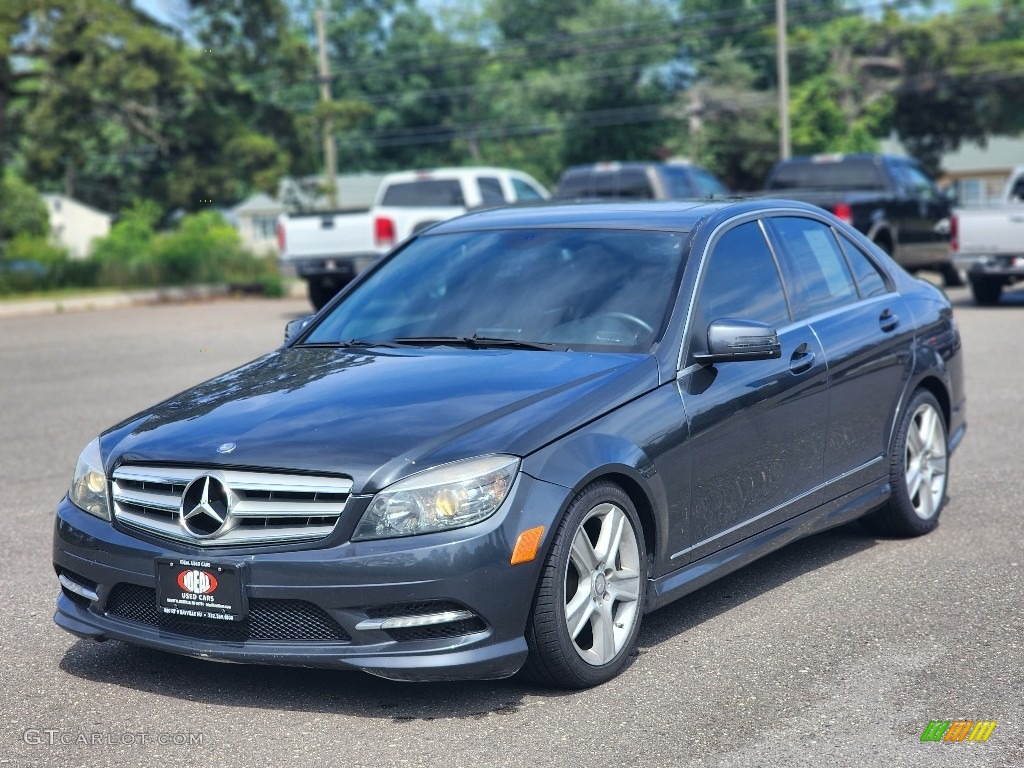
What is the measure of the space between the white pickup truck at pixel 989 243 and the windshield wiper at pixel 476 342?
14685 mm

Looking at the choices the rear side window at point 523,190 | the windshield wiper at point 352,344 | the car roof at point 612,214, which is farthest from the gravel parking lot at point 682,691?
the rear side window at point 523,190

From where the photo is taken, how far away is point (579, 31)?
6738cm

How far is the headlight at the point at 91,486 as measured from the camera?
15.5ft

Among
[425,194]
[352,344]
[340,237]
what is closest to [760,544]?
[352,344]

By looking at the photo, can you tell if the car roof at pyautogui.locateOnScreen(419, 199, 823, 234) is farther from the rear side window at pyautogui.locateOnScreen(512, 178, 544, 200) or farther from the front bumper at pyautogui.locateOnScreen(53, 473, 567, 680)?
the rear side window at pyautogui.locateOnScreen(512, 178, 544, 200)

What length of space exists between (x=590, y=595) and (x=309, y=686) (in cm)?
97

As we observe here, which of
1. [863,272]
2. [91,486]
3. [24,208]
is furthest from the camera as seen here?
[24,208]

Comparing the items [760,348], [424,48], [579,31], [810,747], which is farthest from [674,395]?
[424,48]

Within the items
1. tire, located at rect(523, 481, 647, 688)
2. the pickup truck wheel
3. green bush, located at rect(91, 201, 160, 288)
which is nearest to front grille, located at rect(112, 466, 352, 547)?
Answer: tire, located at rect(523, 481, 647, 688)

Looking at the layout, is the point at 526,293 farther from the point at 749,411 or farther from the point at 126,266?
the point at 126,266

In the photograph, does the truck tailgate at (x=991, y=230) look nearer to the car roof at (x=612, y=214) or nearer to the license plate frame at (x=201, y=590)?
the car roof at (x=612, y=214)

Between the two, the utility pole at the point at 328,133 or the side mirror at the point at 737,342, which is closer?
the side mirror at the point at 737,342

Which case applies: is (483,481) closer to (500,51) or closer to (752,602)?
(752,602)

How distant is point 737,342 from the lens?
204 inches
